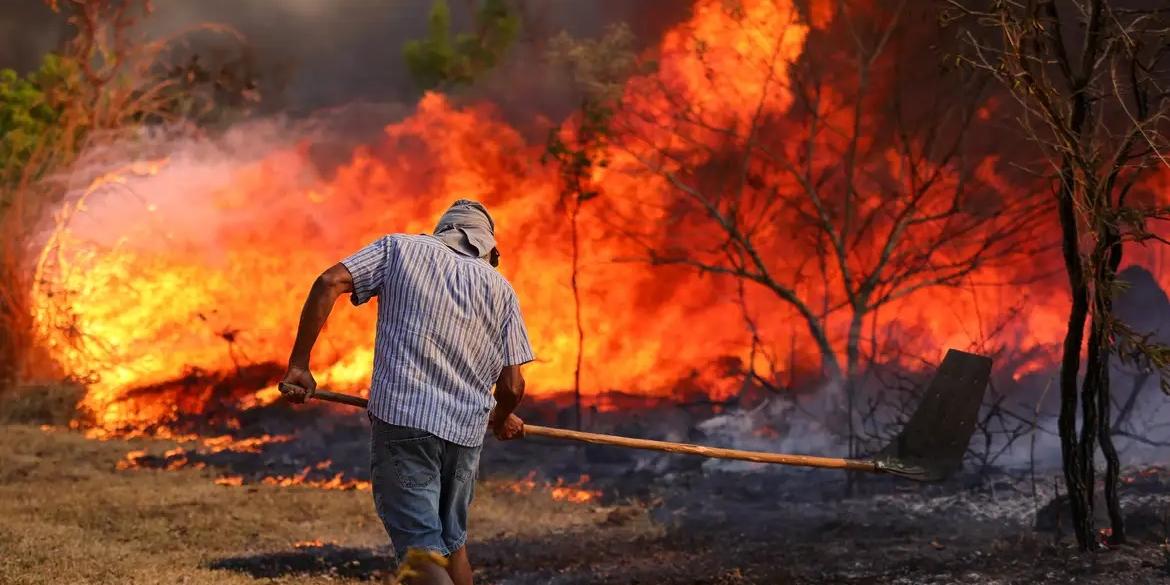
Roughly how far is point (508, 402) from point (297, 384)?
89 centimetres

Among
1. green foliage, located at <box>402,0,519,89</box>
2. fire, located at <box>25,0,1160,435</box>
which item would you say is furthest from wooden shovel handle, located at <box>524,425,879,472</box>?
green foliage, located at <box>402,0,519,89</box>

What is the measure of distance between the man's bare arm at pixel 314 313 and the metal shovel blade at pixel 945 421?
3.18 m

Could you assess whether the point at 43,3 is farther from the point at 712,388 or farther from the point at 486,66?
the point at 712,388

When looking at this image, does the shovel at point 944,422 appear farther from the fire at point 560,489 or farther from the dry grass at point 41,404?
the dry grass at point 41,404

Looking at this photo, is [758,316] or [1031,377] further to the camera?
[758,316]

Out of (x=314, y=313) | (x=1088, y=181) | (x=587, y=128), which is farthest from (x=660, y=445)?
(x=587, y=128)

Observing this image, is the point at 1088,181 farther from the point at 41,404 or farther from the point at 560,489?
the point at 41,404

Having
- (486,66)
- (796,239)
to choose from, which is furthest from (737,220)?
(486,66)

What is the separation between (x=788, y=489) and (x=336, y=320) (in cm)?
580

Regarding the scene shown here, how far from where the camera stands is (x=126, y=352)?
12.4 meters

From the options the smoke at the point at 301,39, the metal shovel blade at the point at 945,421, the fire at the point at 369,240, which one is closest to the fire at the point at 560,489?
the fire at the point at 369,240

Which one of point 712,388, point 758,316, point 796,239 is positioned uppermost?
point 796,239

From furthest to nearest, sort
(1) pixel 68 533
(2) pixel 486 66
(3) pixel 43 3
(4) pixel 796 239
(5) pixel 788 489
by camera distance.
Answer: (2) pixel 486 66 → (3) pixel 43 3 → (4) pixel 796 239 → (5) pixel 788 489 → (1) pixel 68 533

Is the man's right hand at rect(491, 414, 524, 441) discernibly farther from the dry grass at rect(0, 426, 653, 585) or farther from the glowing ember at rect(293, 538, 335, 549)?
the glowing ember at rect(293, 538, 335, 549)
